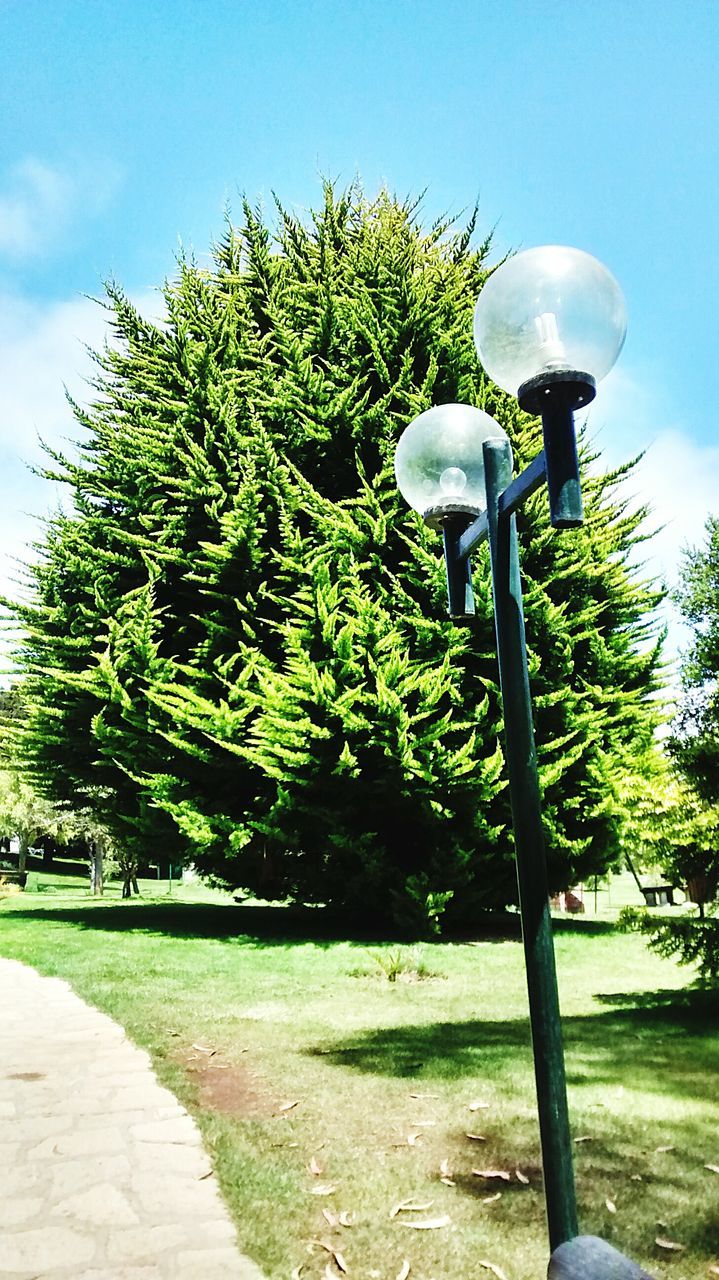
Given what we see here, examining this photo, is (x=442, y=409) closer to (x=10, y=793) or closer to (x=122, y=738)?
(x=122, y=738)

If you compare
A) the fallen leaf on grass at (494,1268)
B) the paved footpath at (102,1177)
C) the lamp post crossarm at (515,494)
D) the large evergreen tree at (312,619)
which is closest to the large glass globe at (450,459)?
→ the lamp post crossarm at (515,494)

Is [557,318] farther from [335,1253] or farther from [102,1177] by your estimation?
[102,1177]

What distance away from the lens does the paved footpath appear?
8.50 feet

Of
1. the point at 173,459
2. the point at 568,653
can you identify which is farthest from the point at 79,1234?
the point at 173,459

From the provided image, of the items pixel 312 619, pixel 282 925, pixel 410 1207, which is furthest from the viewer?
pixel 282 925

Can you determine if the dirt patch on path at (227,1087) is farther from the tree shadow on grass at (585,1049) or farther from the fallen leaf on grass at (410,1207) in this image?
the fallen leaf on grass at (410,1207)

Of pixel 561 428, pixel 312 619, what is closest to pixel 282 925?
pixel 312 619

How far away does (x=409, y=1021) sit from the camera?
5973 mm

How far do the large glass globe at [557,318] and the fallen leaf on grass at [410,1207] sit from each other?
2.97m

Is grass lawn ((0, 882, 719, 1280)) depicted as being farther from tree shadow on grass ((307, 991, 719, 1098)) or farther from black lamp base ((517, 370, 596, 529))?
black lamp base ((517, 370, 596, 529))

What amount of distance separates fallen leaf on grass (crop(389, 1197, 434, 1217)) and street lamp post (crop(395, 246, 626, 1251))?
818 mm

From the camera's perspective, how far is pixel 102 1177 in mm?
3238

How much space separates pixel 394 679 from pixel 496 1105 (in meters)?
6.46

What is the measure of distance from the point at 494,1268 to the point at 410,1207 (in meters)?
0.49
